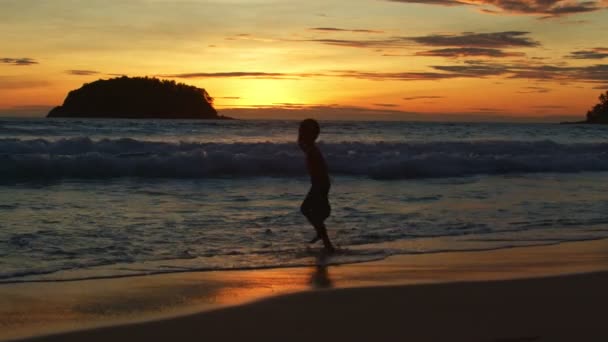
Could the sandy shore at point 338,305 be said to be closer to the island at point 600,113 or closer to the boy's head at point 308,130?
the boy's head at point 308,130

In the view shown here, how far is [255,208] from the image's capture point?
11.6 metres

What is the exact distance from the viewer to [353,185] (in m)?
16.6

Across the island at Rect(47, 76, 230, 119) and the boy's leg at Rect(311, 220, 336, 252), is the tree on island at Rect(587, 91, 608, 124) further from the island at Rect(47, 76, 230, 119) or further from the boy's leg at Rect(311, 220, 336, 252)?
the boy's leg at Rect(311, 220, 336, 252)

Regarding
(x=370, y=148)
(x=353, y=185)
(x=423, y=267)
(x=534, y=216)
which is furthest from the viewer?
(x=370, y=148)

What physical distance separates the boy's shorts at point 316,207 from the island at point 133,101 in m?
69.7

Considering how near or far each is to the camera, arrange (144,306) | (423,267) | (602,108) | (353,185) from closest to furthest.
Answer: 1. (144,306)
2. (423,267)
3. (353,185)
4. (602,108)

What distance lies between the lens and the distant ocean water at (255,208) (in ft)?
25.1

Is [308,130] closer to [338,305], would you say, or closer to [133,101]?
[338,305]

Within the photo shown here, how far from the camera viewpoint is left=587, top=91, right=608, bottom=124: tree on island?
107125mm

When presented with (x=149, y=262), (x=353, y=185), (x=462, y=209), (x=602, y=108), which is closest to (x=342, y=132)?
(x=353, y=185)

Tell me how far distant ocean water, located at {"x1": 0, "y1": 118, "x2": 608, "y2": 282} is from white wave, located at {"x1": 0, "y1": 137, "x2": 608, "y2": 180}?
0.17ft

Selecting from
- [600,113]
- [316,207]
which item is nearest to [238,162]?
[316,207]

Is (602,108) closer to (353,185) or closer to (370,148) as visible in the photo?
(370,148)

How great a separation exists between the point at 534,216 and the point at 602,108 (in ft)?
352
